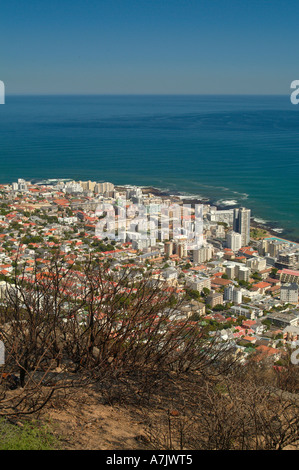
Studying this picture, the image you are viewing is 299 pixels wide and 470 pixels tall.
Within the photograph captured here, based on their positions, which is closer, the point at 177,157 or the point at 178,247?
the point at 178,247

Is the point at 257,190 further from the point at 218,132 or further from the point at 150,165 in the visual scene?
the point at 218,132

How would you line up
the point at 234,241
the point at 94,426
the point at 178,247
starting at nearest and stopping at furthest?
the point at 94,426 < the point at 178,247 < the point at 234,241

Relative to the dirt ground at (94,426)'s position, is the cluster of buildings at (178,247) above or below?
below

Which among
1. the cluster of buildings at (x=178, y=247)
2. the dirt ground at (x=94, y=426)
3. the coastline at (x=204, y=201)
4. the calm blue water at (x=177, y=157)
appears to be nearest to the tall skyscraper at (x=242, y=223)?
the cluster of buildings at (x=178, y=247)

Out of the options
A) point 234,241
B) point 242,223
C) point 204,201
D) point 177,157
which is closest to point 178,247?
point 234,241

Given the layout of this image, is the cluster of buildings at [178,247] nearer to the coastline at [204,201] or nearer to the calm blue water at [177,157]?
the coastline at [204,201]

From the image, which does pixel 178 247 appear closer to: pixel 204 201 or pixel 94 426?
pixel 204 201
